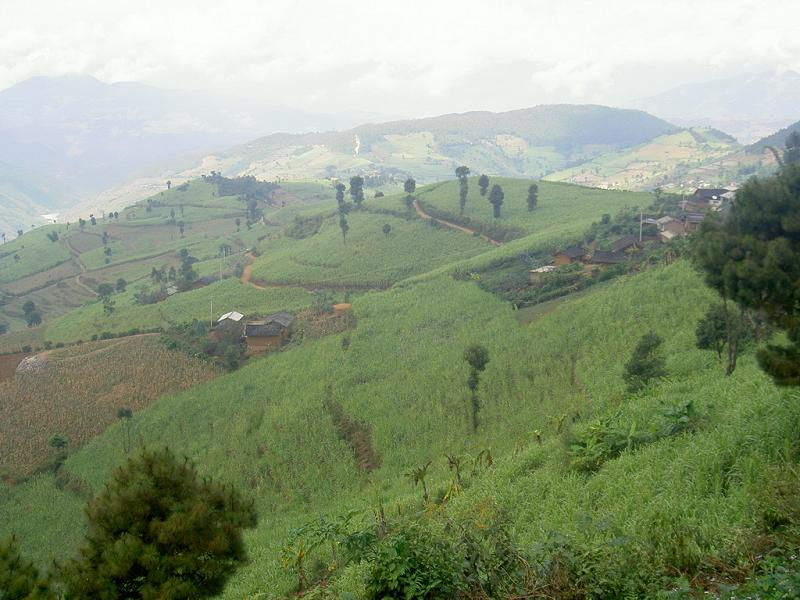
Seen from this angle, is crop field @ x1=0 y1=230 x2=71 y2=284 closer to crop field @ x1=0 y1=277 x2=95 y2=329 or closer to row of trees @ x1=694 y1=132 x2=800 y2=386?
crop field @ x1=0 y1=277 x2=95 y2=329

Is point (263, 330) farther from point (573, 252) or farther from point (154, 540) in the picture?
point (154, 540)

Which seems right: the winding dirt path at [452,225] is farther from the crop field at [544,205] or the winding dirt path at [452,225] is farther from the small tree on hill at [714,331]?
→ the small tree on hill at [714,331]

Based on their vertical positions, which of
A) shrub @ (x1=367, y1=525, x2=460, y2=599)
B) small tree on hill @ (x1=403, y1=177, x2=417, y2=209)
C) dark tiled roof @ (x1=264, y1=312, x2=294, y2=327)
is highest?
small tree on hill @ (x1=403, y1=177, x2=417, y2=209)

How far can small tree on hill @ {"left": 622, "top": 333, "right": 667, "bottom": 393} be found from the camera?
19.4 metres

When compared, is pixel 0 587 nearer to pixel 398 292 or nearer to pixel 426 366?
pixel 426 366

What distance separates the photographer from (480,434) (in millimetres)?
25172

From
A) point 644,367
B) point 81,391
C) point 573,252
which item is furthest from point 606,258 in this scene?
point 81,391

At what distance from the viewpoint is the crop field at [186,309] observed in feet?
200

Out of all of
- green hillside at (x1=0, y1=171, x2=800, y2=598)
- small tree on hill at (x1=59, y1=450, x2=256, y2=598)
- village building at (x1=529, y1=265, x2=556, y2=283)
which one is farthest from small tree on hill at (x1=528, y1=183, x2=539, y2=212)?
small tree on hill at (x1=59, y1=450, x2=256, y2=598)

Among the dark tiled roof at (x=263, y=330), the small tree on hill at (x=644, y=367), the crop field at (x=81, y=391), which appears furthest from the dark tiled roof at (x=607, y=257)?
the crop field at (x=81, y=391)

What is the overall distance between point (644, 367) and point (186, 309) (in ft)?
182

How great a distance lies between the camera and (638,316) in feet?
103

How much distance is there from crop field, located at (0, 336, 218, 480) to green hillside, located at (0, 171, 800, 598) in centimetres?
155

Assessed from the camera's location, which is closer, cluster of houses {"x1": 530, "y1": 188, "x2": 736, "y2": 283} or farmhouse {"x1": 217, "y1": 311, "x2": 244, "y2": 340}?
cluster of houses {"x1": 530, "y1": 188, "x2": 736, "y2": 283}
